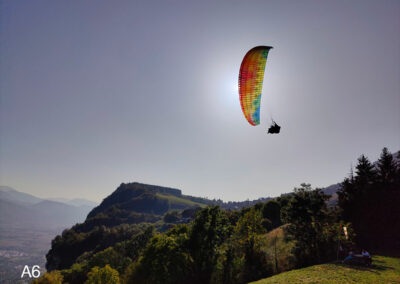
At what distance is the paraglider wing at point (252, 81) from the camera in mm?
16766

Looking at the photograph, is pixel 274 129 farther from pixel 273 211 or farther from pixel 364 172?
pixel 273 211

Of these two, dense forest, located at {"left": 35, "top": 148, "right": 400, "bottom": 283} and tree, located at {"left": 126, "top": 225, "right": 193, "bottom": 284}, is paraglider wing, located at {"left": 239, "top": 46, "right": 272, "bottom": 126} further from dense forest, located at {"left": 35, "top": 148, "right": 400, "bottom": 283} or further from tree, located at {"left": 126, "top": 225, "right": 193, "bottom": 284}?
tree, located at {"left": 126, "top": 225, "right": 193, "bottom": 284}

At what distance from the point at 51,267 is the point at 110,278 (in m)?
156

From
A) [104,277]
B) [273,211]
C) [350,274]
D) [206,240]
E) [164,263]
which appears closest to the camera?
[350,274]

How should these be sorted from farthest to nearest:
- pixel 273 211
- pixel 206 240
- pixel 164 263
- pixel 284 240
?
1. pixel 273 211
2. pixel 284 240
3. pixel 206 240
4. pixel 164 263

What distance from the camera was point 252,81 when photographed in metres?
17.7

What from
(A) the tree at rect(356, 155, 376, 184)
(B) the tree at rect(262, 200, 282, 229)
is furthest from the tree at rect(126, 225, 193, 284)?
(B) the tree at rect(262, 200, 282, 229)

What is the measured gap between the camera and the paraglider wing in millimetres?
16766

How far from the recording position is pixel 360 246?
1243 inches

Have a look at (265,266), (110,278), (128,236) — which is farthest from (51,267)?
(265,266)

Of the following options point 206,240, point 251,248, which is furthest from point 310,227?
point 206,240

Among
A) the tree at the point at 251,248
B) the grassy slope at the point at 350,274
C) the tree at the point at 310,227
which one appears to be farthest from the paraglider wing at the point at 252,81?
the tree at the point at 251,248

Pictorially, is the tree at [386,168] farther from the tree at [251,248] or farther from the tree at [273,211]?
the tree at [273,211]

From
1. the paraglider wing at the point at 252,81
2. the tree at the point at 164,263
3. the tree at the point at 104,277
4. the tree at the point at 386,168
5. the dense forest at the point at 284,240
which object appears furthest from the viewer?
the tree at the point at 386,168
